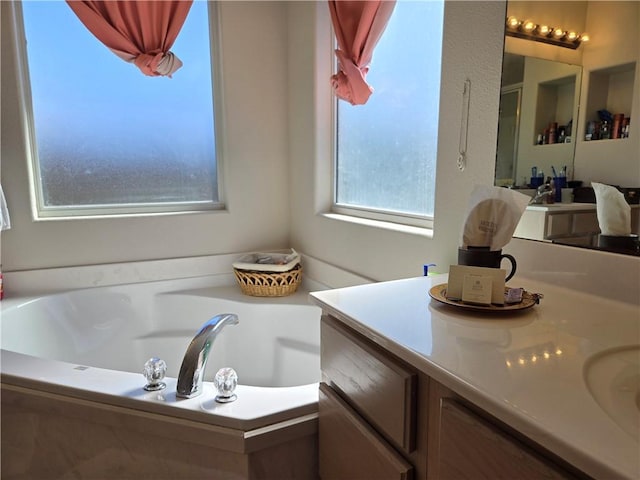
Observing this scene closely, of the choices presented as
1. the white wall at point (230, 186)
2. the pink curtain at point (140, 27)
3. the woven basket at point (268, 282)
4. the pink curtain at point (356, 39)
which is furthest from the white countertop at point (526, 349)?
the pink curtain at point (140, 27)

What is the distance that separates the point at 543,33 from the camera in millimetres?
999

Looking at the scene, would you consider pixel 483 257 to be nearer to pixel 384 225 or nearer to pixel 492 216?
pixel 492 216

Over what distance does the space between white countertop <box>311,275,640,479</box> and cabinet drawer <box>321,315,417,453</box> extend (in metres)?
0.04

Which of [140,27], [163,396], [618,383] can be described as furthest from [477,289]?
[140,27]

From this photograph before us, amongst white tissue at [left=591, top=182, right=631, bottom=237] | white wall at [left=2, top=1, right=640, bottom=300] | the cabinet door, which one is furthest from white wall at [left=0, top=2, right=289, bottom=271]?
the cabinet door

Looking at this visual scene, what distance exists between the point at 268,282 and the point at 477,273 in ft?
4.37

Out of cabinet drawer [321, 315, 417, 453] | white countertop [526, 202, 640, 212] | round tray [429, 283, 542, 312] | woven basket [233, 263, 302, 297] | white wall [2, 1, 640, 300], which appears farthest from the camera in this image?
woven basket [233, 263, 302, 297]

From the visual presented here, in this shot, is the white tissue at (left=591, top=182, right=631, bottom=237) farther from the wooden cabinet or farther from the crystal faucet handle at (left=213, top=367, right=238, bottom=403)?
the crystal faucet handle at (left=213, top=367, right=238, bottom=403)

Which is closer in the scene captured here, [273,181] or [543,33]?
[543,33]

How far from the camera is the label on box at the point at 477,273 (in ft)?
2.69

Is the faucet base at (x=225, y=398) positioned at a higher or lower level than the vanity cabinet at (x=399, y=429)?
lower

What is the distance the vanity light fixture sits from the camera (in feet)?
3.02

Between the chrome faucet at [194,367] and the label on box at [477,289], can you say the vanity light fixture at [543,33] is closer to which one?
the label on box at [477,289]

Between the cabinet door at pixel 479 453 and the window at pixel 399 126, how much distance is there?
3.34ft
